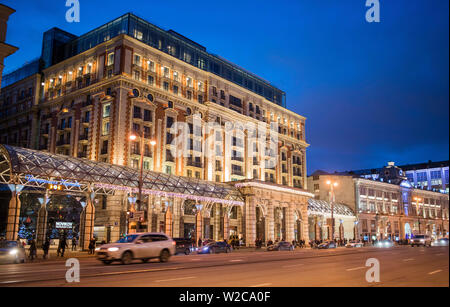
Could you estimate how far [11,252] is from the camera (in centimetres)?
2716

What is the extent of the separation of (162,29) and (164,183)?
28.5 m

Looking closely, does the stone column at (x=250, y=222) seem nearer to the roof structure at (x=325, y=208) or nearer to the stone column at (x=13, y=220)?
the roof structure at (x=325, y=208)

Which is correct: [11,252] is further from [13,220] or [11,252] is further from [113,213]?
[113,213]

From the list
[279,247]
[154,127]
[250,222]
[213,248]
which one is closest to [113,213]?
[154,127]

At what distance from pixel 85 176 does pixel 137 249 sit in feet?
61.1

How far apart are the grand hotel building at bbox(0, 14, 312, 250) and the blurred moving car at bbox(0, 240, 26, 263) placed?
13561 mm

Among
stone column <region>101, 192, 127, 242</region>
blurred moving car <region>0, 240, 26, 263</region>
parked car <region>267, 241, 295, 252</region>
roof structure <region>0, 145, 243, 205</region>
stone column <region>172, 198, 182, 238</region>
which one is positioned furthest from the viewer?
stone column <region>172, 198, 182, 238</region>

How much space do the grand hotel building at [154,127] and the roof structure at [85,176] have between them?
11.7 inches

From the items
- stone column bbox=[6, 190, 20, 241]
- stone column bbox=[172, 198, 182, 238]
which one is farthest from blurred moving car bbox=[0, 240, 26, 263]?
stone column bbox=[172, 198, 182, 238]

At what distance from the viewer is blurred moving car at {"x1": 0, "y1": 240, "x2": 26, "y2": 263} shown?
1053 inches

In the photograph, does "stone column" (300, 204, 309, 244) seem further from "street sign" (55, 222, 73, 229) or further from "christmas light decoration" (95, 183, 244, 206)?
"street sign" (55, 222, 73, 229)

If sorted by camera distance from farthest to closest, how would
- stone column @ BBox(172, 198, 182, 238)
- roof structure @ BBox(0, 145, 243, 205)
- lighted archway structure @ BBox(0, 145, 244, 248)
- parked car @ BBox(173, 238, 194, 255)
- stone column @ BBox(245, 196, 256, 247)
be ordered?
stone column @ BBox(245, 196, 256, 247)
stone column @ BBox(172, 198, 182, 238)
parked car @ BBox(173, 238, 194, 255)
roof structure @ BBox(0, 145, 243, 205)
lighted archway structure @ BBox(0, 145, 244, 248)
